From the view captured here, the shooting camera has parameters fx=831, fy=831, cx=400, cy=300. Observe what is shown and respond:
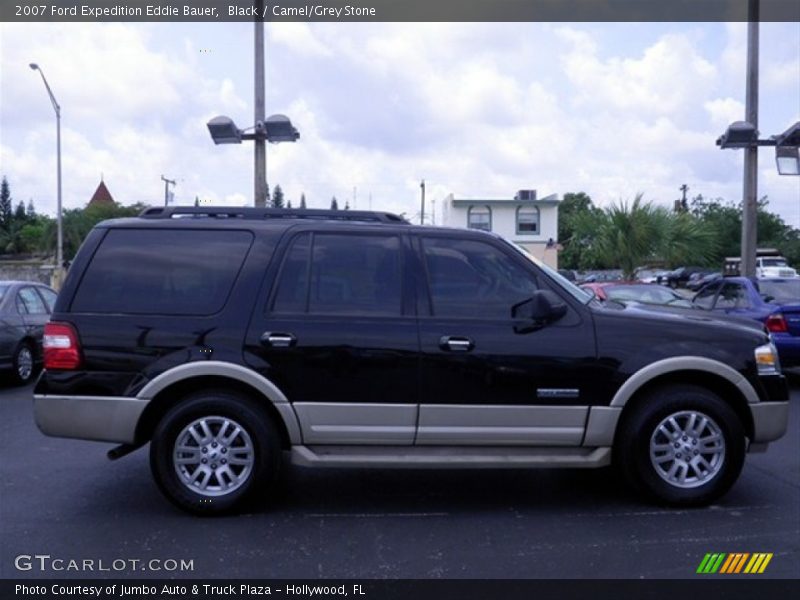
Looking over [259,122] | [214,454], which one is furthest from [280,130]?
[214,454]

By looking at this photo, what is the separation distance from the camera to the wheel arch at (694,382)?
18.4 ft

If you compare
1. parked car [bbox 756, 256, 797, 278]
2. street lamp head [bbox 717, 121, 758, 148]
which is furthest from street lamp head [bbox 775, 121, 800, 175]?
parked car [bbox 756, 256, 797, 278]

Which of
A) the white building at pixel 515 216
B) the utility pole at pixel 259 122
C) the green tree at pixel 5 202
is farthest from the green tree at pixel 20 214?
the utility pole at pixel 259 122

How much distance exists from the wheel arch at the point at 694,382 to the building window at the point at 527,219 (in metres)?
47.8

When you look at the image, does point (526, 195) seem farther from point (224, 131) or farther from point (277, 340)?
point (277, 340)

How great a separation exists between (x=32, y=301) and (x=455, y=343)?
875 cm

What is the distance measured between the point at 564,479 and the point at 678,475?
1.12 meters

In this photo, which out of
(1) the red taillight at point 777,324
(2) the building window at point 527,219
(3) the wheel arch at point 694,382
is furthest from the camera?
(2) the building window at point 527,219

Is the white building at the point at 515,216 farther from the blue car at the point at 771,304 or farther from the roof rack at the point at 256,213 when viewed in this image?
the roof rack at the point at 256,213

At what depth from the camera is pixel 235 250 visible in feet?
18.9

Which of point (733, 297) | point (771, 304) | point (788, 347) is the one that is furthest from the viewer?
point (733, 297)

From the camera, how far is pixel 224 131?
549 inches

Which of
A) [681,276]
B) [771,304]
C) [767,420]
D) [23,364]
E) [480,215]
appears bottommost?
[23,364]
